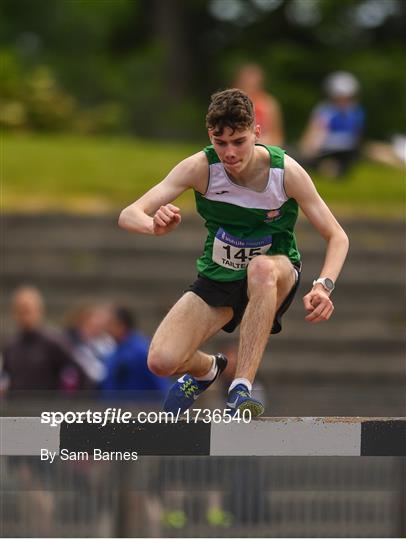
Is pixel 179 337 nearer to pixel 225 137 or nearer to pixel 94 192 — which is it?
pixel 225 137

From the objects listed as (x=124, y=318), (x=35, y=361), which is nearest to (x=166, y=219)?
(x=124, y=318)

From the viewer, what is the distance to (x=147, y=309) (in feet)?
54.6

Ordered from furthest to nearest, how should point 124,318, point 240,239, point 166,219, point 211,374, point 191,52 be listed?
point 191,52
point 124,318
point 211,374
point 240,239
point 166,219

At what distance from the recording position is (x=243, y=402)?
738 cm

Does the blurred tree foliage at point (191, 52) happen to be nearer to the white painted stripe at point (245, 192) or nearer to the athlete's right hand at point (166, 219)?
the white painted stripe at point (245, 192)

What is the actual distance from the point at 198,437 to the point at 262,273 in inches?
33.6

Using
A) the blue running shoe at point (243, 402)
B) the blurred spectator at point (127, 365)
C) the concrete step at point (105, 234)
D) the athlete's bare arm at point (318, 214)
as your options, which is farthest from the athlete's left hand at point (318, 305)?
the concrete step at point (105, 234)

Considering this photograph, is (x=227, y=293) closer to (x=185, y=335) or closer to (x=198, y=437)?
(x=185, y=335)

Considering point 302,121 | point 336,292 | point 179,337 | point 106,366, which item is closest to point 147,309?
point 336,292

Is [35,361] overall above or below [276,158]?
below

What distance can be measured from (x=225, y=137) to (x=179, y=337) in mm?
1061

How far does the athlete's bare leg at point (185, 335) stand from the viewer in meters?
7.59

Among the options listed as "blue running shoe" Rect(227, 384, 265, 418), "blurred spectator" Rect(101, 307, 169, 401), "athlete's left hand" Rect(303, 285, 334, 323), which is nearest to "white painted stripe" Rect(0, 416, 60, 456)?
"blue running shoe" Rect(227, 384, 265, 418)

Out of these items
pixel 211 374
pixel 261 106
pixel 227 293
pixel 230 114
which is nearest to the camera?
pixel 230 114
